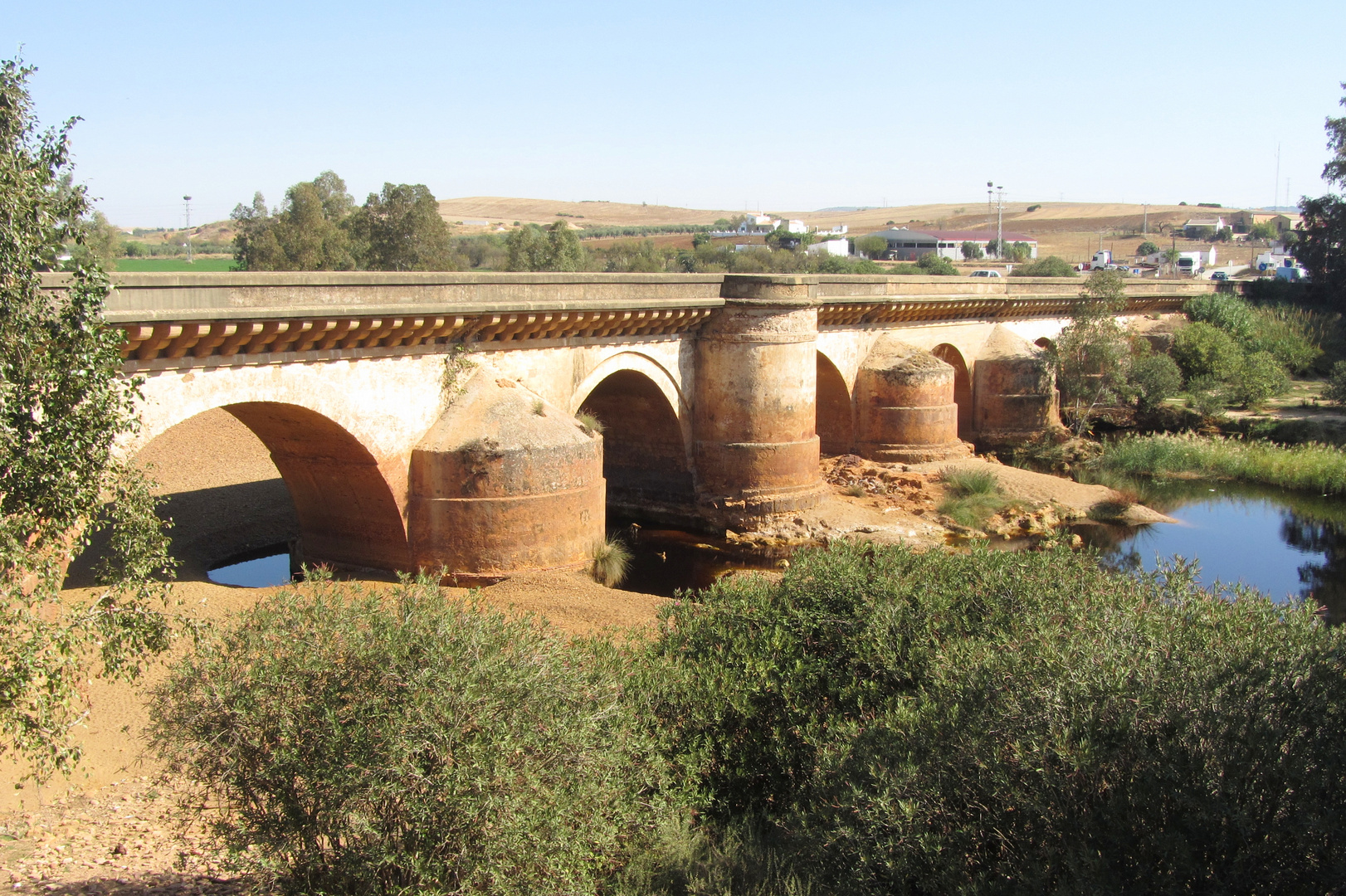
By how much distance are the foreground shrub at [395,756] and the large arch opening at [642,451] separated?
12962 millimetres

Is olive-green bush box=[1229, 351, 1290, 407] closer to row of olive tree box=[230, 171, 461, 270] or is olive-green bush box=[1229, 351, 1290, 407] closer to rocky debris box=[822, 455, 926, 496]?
rocky debris box=[822, 455, 926, 496]

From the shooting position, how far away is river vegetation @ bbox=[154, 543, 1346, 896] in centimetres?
566

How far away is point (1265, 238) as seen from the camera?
111 m

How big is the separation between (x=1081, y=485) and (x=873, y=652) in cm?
1660

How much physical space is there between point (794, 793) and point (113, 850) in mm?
4705

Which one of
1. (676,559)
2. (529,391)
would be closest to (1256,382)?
(676,559)

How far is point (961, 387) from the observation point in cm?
2827

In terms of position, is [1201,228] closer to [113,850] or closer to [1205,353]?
[1205,353]

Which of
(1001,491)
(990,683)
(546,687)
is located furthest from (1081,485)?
(546,687)

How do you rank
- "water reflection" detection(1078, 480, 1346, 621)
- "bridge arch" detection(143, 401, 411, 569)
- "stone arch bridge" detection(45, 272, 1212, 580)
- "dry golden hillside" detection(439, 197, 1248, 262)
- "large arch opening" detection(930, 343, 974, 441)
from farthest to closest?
"dry golden hillside" detection(439, 197, 1248, 262) < "large arch opening" detection(930, 343, 974, 441) < "water reflection" detection(1078, 480, 1346, 621) < "bridge arch" detection(143, 401, 411, 569) < "stone arch bridge" detection(45, 272, 1212, 580)

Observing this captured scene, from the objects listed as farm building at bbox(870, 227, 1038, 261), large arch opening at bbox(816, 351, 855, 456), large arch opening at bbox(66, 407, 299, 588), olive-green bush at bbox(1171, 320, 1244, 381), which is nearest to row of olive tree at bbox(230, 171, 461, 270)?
large arch opening at bbox(66, 407, 299, 588)

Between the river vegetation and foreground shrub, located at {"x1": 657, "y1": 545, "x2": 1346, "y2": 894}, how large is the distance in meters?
0.02

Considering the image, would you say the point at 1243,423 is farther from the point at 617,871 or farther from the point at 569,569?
the point at 617,871

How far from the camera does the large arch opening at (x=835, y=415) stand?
2425 cm
